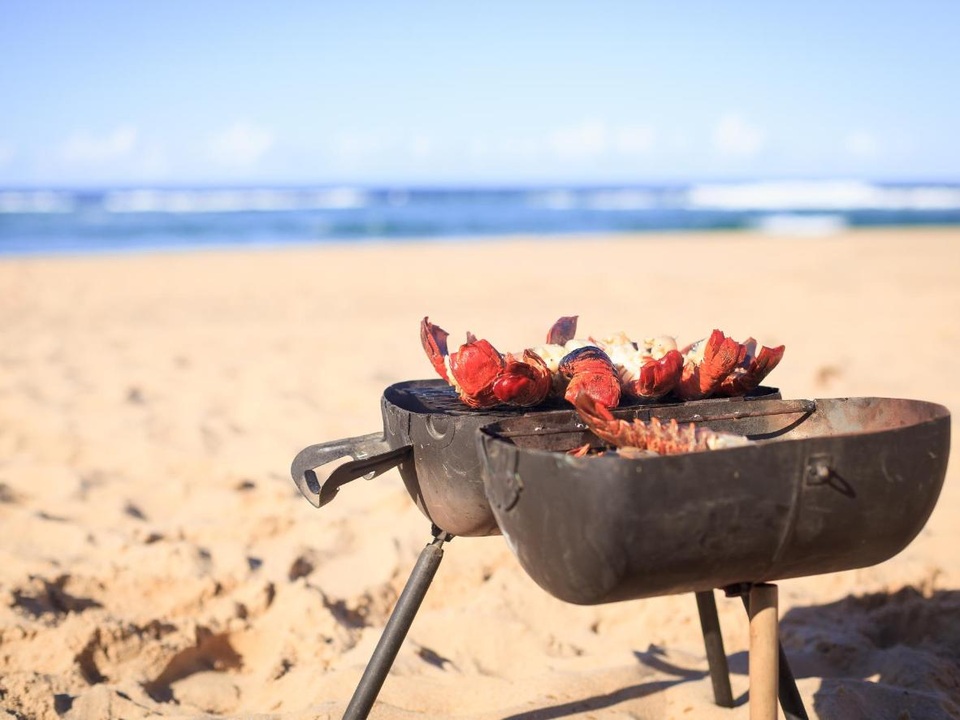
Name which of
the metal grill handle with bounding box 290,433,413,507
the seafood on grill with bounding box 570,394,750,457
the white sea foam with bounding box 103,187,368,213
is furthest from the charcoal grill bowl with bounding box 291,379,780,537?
the white sea foam with bounding box 103,187,368,213

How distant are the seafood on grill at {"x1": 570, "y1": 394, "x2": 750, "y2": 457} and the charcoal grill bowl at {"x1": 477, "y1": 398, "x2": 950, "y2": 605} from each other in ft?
0.32

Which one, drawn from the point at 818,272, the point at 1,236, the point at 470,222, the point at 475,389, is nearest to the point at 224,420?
the point at 475,389

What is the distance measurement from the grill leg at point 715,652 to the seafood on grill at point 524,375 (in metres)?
0.70

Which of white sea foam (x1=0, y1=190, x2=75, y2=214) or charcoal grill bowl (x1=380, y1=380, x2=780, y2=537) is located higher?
white sea foam (x1=0, y1=190, x2=75, y2=214)

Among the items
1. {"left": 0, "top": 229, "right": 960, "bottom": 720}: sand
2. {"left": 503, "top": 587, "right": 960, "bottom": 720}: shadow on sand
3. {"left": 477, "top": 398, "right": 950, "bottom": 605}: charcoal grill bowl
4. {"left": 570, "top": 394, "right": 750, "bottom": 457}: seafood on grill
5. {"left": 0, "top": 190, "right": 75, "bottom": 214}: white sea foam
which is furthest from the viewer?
{"left": 0, "top": 190, "right": 75, "bottom": 214}: white sea foam

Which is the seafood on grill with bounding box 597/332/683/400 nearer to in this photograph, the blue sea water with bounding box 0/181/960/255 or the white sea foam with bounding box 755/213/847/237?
the blue sea water with bounding box 0/181/960/255

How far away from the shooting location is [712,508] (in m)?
1.39

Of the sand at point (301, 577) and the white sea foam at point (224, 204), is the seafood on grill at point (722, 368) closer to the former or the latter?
the sand at point (301, 577)

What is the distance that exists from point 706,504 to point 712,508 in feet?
0.04

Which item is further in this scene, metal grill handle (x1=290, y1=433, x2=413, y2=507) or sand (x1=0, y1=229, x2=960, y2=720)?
sand (x1=0, y1=229, x2=960, y2=720)

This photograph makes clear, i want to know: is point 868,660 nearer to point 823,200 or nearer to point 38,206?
point 38,206

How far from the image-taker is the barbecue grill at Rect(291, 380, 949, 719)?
138 cm

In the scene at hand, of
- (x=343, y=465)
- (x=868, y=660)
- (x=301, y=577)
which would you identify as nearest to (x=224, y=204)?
(x=301, y=577)

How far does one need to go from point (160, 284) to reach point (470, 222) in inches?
746
